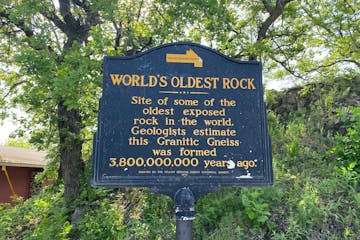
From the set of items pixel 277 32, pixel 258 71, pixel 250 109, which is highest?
pixel 277 32

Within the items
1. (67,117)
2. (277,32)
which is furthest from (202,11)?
(67,117)

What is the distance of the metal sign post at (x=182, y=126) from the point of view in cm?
292

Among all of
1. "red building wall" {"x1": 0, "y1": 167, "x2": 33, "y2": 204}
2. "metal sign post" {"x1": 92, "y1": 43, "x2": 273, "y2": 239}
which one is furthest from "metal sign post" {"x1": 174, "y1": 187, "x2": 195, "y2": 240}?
"red building wall" {"x1": 0, "y1": 167, "x2": 33, "y2": 204}

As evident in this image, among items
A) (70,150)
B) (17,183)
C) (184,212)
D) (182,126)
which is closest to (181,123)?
(182,126)

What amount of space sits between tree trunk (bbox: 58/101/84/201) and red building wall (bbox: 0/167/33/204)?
7723 millimetres

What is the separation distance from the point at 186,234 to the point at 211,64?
189cm

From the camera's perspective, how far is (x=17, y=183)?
545 inches

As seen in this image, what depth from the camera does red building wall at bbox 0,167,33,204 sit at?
13.1 metres

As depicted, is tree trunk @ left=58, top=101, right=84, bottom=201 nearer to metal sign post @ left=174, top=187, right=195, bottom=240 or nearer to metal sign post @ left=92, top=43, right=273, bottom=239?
metal sign post @ left=92, top=43, right=273, bottom=239

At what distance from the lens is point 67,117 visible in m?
7.02

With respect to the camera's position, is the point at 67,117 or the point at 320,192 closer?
the point at 320,192

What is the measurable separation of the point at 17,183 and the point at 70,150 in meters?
8.44

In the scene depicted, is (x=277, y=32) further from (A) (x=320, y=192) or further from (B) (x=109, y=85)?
(B) (x=109, y=85)

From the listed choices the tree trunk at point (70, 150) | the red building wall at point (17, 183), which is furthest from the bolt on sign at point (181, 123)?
the red building wall at point (17, 183)
